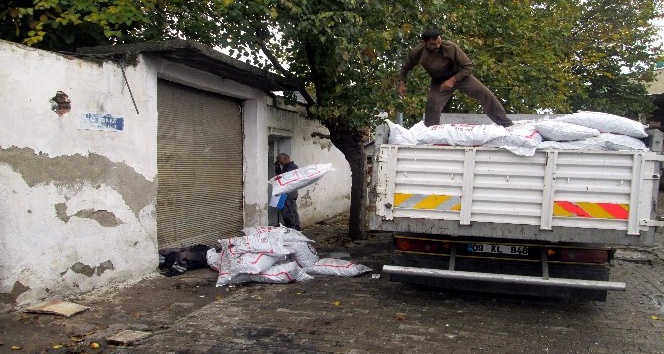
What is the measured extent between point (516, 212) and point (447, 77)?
8.64ft

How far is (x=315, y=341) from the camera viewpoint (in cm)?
495

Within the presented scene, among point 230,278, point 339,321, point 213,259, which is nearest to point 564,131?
point 339,321

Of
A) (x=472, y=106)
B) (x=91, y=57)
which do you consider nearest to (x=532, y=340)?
A: (x=91, y=57)

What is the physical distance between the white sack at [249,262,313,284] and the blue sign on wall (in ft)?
7.63

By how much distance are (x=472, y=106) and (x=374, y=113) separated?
2.62 metres

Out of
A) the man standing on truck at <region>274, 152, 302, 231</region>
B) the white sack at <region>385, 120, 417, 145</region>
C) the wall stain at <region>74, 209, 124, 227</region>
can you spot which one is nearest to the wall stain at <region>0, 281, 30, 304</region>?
the wall stain at <region>74, 209, 124, 227</region>

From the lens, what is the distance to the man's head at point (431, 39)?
23.4 ft

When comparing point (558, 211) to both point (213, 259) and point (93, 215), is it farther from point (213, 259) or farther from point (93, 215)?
point (93, 215)

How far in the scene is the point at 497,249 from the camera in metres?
5.90

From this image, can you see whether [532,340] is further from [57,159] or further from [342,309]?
[57,159]

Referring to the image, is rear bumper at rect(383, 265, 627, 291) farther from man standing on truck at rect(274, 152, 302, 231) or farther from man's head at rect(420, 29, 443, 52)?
man standing on truck at rect(274, 152, 302, 231)

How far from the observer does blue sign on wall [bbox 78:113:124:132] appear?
6.17 metres

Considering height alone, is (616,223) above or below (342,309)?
above

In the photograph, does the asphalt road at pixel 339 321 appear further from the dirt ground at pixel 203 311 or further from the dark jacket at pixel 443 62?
the dark jacket at pixel 443 62
